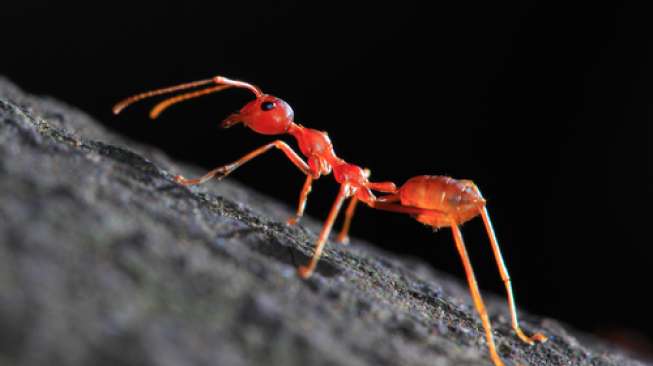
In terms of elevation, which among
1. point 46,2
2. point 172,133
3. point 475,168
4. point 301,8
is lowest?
point 172,133

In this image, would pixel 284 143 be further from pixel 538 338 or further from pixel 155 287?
pixel 155 287

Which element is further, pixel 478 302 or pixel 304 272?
pixel 478 302

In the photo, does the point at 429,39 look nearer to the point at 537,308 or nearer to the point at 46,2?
the point at 537,308

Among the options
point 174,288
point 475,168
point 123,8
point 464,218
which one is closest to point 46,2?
point 123,8

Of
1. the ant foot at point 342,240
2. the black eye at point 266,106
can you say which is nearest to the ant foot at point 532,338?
the ant foot at point 342,240

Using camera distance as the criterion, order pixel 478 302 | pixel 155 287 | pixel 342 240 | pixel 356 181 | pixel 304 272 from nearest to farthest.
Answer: pixel 155 287 < pixel 304 272 < pixel 478 302 < pixel 356 181 < pixel 342 240

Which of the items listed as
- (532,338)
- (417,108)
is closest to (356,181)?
(532,338)

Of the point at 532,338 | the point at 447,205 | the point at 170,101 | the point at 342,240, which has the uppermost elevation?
the point at 447,205
